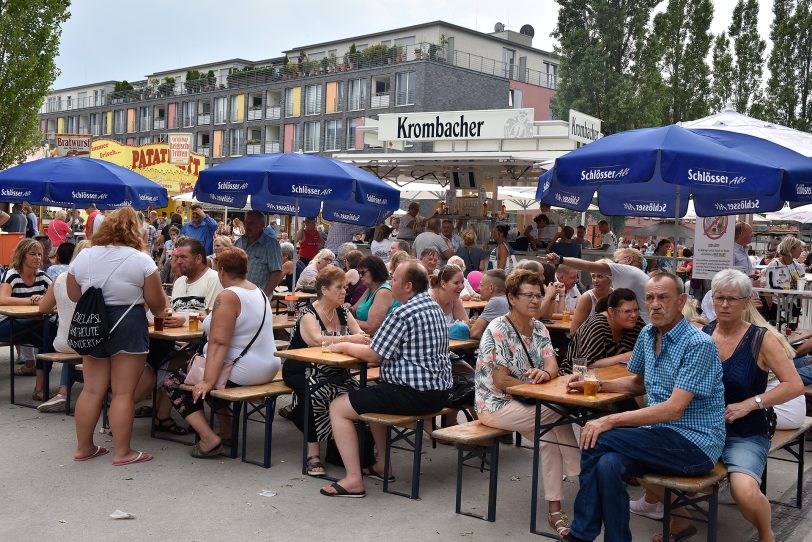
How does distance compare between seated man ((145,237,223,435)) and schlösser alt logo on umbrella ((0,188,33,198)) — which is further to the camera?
schlösser alt logo on umbrella ((0,188,33,198))

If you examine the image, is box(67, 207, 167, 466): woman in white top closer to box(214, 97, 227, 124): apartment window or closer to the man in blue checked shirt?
the man in blue checked shirt

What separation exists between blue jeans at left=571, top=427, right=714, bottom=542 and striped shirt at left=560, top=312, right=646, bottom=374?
1.55m

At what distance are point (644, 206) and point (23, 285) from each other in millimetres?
6906

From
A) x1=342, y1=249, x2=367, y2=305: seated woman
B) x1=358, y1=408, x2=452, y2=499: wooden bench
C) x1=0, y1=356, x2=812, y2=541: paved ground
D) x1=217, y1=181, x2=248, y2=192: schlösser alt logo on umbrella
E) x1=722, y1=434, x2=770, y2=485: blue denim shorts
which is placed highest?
x1=217, y1=181, x2=248, y2=192: schlösser alt logo on umbrella

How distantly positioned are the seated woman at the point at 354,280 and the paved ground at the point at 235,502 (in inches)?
121

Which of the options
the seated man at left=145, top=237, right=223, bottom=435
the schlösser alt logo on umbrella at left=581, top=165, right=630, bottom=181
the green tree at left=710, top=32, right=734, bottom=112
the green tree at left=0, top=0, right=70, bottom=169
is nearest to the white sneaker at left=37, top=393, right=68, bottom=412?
the seated man at left=145, top=237, right=223, bottom=435

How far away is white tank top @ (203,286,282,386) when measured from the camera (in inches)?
240

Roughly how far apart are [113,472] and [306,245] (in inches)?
336

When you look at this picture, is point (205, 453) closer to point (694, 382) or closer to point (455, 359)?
point (455, 359)

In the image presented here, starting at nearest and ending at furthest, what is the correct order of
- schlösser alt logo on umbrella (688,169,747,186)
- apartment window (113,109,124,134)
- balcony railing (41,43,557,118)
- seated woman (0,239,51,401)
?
schlösser alt logo on umbrella (688,169,747,186) < seated woman (0,239,51,401) < balcony railing (41,43,557,118) < apartment window (113,109,124,134)

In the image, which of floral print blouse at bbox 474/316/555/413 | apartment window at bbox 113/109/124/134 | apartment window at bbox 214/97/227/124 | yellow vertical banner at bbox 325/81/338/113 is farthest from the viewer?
apartment window at bbox 113/109/124/134

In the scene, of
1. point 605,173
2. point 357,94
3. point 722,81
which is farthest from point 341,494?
point 357,94

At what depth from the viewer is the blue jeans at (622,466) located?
167 inches

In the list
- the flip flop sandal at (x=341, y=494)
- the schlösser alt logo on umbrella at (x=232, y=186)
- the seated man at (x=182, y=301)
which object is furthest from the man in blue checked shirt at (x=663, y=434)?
the schlösser alt logo on umbrella at (x=232, y=186)
